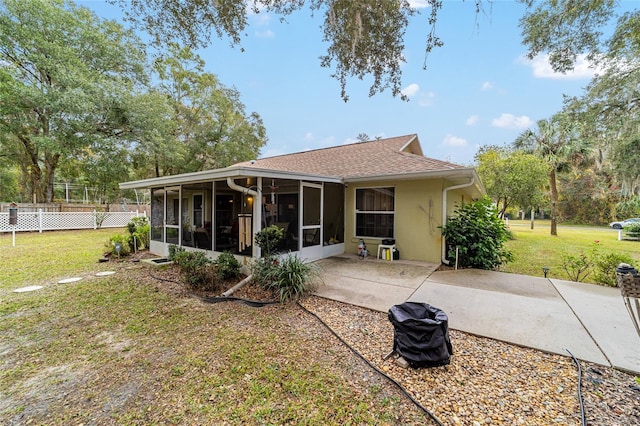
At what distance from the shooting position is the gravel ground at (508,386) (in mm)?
2000

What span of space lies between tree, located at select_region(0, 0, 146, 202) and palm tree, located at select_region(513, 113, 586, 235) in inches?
903

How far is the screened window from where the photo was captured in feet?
25.0

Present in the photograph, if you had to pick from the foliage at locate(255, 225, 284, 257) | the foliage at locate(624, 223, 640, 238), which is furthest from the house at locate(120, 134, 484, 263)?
the foliage at locate(624, 223, 640, 238)

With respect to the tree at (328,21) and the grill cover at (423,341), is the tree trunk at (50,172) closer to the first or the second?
the tree at (328,21)

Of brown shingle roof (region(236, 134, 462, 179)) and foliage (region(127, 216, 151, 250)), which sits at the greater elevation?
brown shingle roof (region(236, 134, 462, 179))

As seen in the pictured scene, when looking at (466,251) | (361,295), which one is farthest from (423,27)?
(466,251)

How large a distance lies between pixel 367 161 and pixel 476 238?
4076mm

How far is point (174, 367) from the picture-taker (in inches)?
105

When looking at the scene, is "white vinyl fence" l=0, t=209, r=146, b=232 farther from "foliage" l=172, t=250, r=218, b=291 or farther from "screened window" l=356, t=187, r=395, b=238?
"screened window" l=356, t=187, r=395, b=238

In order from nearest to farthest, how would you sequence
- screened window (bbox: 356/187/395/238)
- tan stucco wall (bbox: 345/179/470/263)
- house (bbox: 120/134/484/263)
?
house (bbox: 120/134/484/263)
tan stucco wall (bbox: 345/179/470/263)
screened window (bbox: 356/187/395/238)

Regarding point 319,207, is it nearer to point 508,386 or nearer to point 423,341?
point 423,341

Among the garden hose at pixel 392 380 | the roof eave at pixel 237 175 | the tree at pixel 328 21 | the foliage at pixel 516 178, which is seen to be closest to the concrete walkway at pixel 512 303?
the garden hose at pixel 392 380

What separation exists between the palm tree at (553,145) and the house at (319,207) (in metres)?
11.7

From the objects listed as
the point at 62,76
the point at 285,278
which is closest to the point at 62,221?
the point at 62,76
